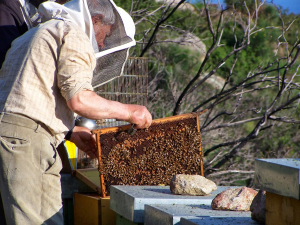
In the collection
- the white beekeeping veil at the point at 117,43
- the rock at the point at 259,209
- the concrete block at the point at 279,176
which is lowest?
the rock at the point at 259,209

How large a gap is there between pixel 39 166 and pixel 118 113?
55 cm

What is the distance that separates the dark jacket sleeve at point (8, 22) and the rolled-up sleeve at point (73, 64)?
0.60 m

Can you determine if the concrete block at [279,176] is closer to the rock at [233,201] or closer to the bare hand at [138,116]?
the rock at [233,201]

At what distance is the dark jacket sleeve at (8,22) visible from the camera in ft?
7.82

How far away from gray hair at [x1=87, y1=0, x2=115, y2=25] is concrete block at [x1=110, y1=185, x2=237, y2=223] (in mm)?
1109

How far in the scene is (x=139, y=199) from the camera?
6.20 feet

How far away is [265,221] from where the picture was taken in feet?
4.51

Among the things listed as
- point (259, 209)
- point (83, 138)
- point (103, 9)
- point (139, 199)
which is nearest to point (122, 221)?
point (139, 199)

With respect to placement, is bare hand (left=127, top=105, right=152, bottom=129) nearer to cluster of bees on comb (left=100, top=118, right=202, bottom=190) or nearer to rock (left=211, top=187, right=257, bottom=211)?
cluster of bees on comb (left=100, top=118, right=202, bottom=190)

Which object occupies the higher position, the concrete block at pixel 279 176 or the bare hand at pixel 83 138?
the bare hand at pixel 83 138

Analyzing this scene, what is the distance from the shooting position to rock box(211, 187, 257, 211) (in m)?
1.79

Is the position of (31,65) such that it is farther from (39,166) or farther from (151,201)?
(151,201)

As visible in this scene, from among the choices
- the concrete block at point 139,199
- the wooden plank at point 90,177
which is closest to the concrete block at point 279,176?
the concrete block at point 139,199

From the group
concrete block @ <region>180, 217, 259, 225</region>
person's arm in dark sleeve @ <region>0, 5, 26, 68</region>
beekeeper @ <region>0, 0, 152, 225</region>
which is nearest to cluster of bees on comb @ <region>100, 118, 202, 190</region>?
beekeeper @ <region>0, 0, 152, 225</region>
